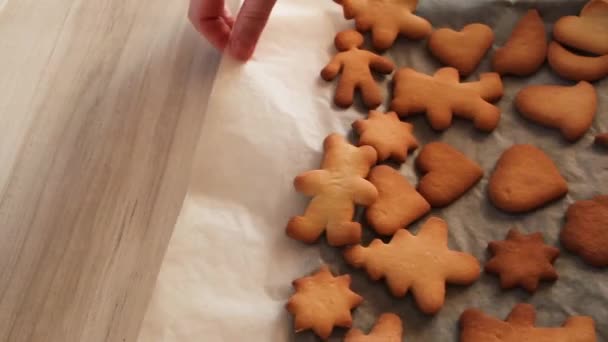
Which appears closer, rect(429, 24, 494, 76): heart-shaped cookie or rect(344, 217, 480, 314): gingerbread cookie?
rect(344, 217, 480, 314): gingerbread cookie

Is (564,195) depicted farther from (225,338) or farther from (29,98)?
(29,98)

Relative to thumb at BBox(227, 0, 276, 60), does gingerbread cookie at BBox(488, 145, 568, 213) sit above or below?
below

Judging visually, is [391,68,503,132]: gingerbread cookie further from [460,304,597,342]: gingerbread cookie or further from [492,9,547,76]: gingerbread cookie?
[460,304,597,342]: gingerbread cookie

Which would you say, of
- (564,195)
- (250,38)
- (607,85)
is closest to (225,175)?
(250,38)

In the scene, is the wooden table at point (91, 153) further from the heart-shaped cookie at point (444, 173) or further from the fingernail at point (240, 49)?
the heart-shaped cookie at point (444, 173)

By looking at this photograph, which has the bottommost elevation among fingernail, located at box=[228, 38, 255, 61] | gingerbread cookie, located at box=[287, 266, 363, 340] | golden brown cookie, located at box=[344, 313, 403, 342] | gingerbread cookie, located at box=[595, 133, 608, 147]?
golden brown cookie, located at box=[344, 313, 403, 342]

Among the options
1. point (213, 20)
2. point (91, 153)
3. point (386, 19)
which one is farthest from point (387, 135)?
point (91, 153)

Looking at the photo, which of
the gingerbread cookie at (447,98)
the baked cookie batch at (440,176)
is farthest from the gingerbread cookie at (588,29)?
the gingerbread cookie at (447,98)

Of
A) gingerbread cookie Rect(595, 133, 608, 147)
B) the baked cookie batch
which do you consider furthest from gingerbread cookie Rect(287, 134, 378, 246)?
gingerbread cookie Rect(595, 133, 608, 147)
